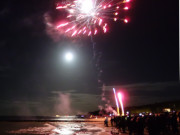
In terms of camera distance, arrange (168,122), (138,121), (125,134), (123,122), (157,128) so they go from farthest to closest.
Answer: (123,122) < (125,134) < (168,122) < (138,121) < (157,128)

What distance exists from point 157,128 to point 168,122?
12.4ft

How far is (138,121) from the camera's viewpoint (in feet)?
52.1

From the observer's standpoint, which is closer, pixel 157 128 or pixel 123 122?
pixel 157 128

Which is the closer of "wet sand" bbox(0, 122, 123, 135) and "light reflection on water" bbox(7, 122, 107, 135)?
"wet sand" bbox(0, 122, 123, 135)

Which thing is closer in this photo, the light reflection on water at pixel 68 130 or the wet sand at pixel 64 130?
the wet sand at pixel 64 130

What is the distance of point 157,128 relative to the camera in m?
14.8

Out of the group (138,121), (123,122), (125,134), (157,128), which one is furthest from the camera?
(123,122)

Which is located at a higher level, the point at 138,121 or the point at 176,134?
the point at 138,121

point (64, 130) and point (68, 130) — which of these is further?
point (64, 130)

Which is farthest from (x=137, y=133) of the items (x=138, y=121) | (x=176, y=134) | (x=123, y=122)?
(x=123, y=122)

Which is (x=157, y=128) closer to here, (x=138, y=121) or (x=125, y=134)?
(x=138, y=121)

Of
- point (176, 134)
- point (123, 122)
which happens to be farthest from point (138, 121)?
point (123, 122)

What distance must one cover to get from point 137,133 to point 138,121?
1.16m

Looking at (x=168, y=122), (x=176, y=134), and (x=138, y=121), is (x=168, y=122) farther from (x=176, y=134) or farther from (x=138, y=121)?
(x=138, y=121)
